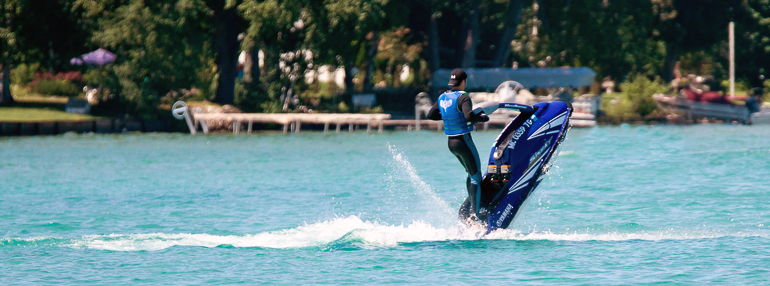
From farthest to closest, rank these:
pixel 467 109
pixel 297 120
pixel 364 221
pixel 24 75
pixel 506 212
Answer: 1. pixel 24 75
2. pixel 297 120
3. pixel 364 221
4. pixel 506 212
5. pixel 467 109

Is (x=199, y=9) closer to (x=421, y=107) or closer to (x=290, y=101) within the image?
(x=290, y=101)

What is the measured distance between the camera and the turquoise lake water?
1062 centimetres

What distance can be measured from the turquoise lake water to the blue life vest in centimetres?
152

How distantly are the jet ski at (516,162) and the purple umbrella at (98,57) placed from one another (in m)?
33.7

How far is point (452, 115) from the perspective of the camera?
444 inches

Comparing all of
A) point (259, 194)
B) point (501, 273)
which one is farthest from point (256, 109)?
point (501, 273)

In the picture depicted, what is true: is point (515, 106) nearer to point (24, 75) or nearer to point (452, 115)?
point (452, 115)

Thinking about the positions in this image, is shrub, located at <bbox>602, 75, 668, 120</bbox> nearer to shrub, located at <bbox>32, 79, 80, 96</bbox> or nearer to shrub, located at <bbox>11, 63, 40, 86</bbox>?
shrub, located at <bbox>32, 79, 80, 96</bbox>

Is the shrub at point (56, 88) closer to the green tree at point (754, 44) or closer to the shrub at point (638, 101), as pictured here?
the shrub at point (638, 101)

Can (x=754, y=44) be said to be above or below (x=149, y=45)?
above

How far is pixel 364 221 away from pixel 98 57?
110ft

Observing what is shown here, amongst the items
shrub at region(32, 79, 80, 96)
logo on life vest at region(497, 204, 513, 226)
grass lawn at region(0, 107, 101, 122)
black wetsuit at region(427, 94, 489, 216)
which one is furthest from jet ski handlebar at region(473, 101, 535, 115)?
shrub at region(32, 79, 80, 96)

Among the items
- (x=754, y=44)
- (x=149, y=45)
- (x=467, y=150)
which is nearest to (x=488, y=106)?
(x=467, y=150)

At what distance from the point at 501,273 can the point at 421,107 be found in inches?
1221
